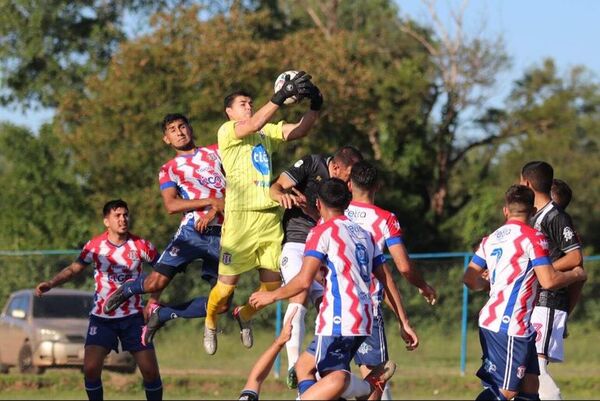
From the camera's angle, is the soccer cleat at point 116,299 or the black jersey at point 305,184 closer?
the black jersey at point 305,184

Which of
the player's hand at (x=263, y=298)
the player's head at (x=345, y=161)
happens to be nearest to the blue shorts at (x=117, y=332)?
the player's head at (x=345, y=161)

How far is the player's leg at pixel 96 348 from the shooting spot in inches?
470

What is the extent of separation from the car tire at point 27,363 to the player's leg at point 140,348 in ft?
23.7

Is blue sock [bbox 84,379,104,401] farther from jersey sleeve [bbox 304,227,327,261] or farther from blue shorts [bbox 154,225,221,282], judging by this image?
jersey sleeve [bbox 304,227,327,261]

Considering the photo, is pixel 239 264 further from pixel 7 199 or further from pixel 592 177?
pixel 592 177

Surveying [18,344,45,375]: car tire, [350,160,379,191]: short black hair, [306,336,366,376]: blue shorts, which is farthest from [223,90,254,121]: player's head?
[18,344,45,375]: car tire

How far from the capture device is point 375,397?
9.91 metres

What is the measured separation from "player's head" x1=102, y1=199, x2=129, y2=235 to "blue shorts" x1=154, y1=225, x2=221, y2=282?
1367 mm

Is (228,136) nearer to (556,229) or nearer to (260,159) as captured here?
(260,159)

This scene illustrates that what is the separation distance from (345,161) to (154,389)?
146 inches

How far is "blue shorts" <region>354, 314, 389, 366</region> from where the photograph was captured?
384 inches

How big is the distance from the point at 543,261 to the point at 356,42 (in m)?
→ 26.7

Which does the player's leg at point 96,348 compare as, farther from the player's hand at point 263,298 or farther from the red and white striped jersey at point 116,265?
the player's hand at point 263,298

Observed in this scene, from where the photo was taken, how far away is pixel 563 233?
1011 cm
